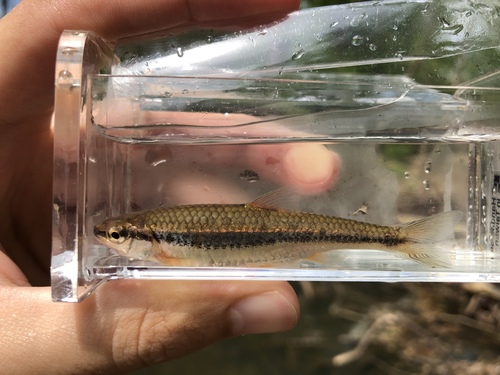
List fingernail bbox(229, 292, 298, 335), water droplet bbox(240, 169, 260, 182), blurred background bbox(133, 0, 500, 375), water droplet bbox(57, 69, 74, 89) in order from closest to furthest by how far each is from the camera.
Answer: water droplet bbox(57, 69, 74, 89), fingernail bbox(229, 292, 298, 335), water droplet bbox(240, 169, 260, 182), blurred background bbox(133, 0, 500, 375)

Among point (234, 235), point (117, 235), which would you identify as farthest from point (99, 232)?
point (234, 235)

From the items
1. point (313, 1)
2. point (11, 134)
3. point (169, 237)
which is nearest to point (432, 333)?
point (313, 1)

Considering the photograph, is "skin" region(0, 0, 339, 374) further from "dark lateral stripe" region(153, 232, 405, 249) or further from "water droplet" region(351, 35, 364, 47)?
"water droplet" region(351, 35, 364, 47)

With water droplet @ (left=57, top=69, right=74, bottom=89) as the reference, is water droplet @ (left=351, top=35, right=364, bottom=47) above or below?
above

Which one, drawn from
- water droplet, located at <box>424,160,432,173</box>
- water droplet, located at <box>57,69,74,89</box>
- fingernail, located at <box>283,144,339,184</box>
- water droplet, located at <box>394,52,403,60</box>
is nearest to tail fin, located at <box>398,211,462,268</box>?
water droplet, located at <box>424,160,432,173</box>

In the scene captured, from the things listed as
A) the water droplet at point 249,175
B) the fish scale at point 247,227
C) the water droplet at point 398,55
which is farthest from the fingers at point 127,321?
the water droplet at point 398,55

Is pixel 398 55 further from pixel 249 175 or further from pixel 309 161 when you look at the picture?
pixel 249 175

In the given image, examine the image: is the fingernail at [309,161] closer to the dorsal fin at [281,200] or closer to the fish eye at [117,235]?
the dorsal fin at [281,200]

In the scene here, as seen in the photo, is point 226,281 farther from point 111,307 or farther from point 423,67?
point 423,67
